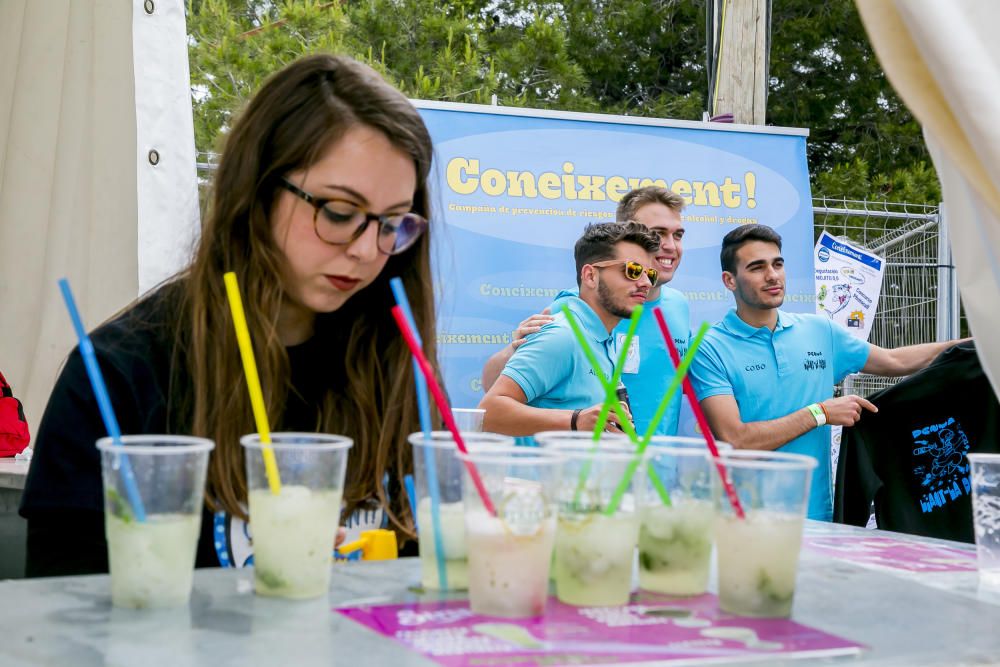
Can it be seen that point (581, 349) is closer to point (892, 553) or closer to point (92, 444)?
point (892, 553)

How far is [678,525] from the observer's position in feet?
4.52

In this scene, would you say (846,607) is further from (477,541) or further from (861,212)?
(861,212)

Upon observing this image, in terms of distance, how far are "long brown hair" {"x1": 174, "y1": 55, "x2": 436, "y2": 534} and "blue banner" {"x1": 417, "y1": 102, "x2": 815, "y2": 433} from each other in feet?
7.08

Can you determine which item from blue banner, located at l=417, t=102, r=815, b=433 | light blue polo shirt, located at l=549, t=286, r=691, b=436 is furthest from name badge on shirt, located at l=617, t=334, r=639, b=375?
blue banner, located at l=417, t=102, r=815, b=433

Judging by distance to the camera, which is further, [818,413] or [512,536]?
[818,413]

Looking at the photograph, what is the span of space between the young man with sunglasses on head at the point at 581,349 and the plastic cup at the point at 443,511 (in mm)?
1943

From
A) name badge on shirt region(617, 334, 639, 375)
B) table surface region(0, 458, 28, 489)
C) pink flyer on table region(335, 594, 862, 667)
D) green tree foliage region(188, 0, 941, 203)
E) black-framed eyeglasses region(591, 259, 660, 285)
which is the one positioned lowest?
table surface region(0, 458, 28, 489)

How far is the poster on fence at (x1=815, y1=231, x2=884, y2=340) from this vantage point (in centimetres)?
600

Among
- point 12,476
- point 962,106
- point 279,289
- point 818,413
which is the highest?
point 962,106

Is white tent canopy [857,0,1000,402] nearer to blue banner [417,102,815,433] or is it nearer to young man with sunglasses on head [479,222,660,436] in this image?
young man with sunglasses on head [479,222,660,436]

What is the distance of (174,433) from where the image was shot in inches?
69.1

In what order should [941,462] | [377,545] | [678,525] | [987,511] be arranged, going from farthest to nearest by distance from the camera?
[941,462]
[987,511]
[377,545]
[678,525]

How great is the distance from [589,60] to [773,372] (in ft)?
34.6

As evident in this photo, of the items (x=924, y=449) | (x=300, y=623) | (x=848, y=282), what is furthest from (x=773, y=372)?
(x=300, y=623)
